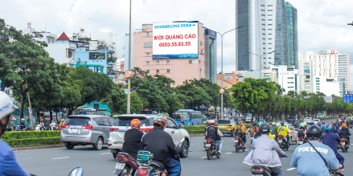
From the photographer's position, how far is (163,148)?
8305mm

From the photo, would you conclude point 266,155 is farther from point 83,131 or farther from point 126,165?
point 83,131

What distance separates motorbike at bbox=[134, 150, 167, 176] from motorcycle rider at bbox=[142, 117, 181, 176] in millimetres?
125

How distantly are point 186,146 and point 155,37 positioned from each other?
80286 mm

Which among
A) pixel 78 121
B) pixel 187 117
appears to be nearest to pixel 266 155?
pixel 78 121

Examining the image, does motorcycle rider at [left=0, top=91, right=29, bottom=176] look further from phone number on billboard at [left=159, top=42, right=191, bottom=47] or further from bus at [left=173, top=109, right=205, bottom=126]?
phone number on billboard at [left=159, top=42, right=191, bottom=47]

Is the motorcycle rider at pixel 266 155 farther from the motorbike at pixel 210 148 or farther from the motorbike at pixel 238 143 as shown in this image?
the motorbike at pixel 238 143

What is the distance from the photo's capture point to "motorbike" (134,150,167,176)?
8.02 m

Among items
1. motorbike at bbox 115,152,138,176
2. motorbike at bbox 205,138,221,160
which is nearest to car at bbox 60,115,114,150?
motorbike at bbox 205,138,221,160

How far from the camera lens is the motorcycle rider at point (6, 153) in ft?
9.56

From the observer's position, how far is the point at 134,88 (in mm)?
64250

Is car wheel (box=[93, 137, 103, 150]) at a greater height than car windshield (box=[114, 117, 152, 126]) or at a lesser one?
lesser

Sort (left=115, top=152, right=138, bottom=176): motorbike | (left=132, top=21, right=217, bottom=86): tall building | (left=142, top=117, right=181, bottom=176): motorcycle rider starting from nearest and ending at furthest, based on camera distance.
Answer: (left=142, top=117, right=181, bottom=176): motorcycle rider < (left=115, top=152, right=138, bottom=176): motorbike < (left=132, top=21, right=217, bottom=86): tall building

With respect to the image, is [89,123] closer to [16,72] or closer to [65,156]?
[65,156]

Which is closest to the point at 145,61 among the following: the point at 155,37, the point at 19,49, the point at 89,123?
the point at 155,37
